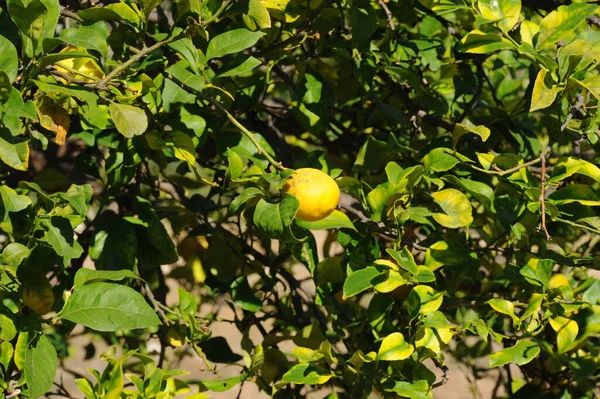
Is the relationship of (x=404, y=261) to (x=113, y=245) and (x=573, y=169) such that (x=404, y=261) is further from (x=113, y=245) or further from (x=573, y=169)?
(x=113, y=245)

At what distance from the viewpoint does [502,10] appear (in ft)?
3.96

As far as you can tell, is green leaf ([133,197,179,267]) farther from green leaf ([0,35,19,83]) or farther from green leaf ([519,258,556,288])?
green leaf ([519,258,556,288])

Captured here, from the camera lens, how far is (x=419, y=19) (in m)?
1.69

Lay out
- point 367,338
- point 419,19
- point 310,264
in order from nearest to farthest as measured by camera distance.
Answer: point 310,264 < point 367,338 < point 419,19

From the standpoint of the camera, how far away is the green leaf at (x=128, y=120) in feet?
3.33

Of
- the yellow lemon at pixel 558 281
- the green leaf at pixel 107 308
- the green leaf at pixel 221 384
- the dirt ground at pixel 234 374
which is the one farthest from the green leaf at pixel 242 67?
the dirt ground at pixel 234 374

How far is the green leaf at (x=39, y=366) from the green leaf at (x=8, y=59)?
1.11 feet

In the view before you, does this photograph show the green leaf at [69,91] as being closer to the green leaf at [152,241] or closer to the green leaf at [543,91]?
the green leaf at [152,241]

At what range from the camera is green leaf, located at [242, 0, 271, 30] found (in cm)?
109

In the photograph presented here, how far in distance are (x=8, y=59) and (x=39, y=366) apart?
15.1 inches

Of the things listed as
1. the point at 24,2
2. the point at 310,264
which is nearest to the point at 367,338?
the point at 310,264

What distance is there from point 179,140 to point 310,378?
43 cm

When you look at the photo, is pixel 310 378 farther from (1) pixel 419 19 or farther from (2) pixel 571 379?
(1) pixel 419 19

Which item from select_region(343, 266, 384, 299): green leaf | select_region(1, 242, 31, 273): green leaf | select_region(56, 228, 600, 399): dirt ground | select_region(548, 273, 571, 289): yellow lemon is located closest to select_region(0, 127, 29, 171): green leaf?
select_region(1, 242, 31, 273): green leaf
